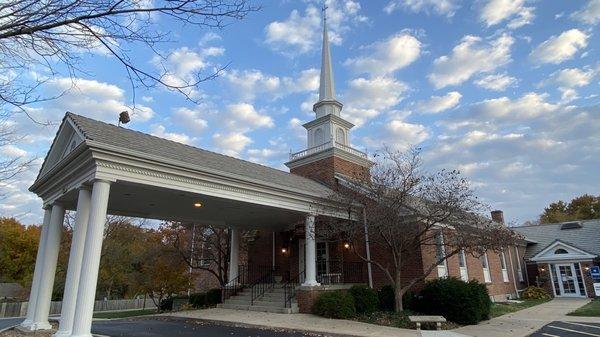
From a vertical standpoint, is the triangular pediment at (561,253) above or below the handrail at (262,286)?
above

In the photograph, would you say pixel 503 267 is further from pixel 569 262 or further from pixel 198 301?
pixel 198 301

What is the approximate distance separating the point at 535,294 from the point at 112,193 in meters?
25.8

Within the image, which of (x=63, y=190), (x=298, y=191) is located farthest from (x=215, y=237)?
(x=63, y=190)

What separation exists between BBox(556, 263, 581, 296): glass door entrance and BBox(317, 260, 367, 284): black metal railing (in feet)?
57.7

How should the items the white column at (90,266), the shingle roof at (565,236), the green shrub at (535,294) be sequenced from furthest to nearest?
the shingle roof at (565,236) → the green shrub at (535,294) → the white column at (90,266)

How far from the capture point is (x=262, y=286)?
18.8m

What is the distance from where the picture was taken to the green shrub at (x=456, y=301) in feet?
43.6

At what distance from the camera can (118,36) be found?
5.08 m

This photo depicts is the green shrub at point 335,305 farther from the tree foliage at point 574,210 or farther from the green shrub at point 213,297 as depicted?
the tree foliage at point 574,210

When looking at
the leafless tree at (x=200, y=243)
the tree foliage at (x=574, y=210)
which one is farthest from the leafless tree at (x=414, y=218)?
the tree foliage at (x=574, y=210)

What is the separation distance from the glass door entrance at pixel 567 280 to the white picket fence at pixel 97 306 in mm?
28981

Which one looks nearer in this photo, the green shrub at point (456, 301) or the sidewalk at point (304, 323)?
the sidewalk at point (304, 323)

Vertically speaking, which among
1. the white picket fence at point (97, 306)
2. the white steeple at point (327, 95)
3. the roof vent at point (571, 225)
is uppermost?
the white steeple at point (327, 95)

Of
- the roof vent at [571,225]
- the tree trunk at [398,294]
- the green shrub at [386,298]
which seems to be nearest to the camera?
the tree trunk at [398,294]
